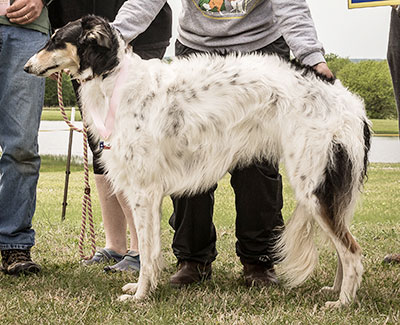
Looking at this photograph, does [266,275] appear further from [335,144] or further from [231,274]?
[335,144]

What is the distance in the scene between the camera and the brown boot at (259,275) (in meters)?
3.62

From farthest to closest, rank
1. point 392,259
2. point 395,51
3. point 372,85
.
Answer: point 372,85 → point 392,259 → point 395,51

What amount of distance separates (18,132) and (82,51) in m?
0.84

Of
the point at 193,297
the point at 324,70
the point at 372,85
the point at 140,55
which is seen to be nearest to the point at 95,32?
the point at 140,55

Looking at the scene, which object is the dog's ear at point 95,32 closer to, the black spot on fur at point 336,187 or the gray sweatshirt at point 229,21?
the gray sweatshirt at point 229,21

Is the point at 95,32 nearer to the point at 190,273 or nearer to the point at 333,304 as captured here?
the point at 190,273

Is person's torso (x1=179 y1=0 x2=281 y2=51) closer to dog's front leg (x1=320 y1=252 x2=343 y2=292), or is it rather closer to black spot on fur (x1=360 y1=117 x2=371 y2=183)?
black spot on fur (x1=360 y1=117 x2=371 y2=183)

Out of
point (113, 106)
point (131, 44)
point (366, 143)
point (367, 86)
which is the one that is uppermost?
point (131, 44)

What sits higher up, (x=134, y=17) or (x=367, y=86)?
→ (x=134, y=17)

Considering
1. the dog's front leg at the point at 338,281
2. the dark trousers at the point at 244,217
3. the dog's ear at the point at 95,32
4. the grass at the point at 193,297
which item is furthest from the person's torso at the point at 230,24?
the dog's front leg at the point at 338,281

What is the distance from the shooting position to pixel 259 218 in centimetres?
366

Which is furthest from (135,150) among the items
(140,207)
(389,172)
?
(389,172)

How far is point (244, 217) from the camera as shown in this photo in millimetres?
3686

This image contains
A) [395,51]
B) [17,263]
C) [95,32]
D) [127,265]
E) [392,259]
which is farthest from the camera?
[392,259]
